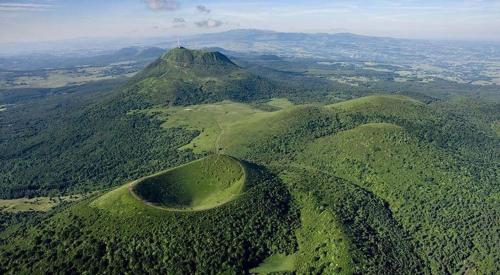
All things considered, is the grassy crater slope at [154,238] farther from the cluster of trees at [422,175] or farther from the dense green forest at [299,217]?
the cluster of trees at [422,175]

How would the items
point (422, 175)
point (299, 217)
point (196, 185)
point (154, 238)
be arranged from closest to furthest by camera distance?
point (154, 238), point (299, 217), point (196, 185), point (422, 175)

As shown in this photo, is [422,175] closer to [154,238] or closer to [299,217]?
[299,217]

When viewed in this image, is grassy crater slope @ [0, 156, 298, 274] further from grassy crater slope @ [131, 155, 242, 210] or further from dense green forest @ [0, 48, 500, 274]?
grassy crater slope @ [131, 155, 242, 210]

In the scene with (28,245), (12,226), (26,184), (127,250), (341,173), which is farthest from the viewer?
(26,184)

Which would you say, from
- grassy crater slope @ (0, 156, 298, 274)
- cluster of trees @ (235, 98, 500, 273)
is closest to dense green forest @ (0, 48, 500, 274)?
grassy crater slope @ (0, 156, 298, 274)

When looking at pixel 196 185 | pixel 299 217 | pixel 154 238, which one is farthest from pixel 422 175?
pixel 154 238

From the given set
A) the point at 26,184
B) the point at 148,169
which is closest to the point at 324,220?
the point at 148,169

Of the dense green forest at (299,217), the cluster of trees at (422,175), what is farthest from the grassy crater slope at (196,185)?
the cluster of trees at (422,175)

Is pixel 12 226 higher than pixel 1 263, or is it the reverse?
pixel 1 263

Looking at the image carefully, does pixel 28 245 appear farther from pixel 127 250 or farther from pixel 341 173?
pixel 341 173
